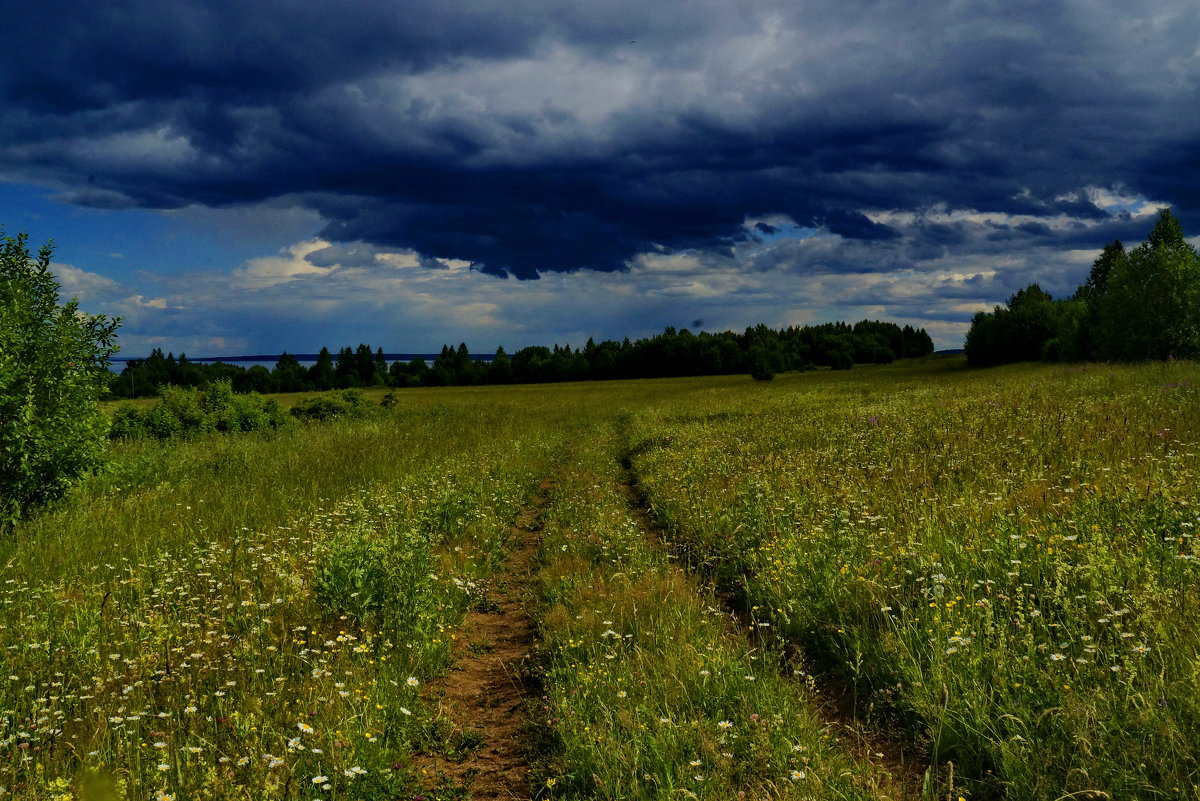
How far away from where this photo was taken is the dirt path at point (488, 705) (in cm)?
465

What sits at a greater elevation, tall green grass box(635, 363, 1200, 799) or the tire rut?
tall green grass box(635, 363, 1200, 799)

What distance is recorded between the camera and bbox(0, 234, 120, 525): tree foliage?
10250mm

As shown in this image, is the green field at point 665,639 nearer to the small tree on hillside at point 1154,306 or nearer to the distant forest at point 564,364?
the small tree on hillside at point 1154,306

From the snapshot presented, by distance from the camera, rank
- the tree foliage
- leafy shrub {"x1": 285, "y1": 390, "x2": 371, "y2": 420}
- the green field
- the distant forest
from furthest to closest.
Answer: the distant forest < leafy shrub {"x1": 285, "y1": 390, "x2": 371, "y2": 420} < the tree foliage < the green field

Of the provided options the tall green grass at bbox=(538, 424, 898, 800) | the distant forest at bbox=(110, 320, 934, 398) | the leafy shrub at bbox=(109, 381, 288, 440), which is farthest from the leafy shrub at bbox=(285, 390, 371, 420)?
the distant forest at bbox=(110, 320, 934, 398)

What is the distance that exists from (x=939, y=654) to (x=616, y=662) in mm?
2624

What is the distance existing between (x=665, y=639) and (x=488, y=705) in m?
1.66

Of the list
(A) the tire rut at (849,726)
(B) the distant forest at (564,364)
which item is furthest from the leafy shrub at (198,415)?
(B) the distant forest at (564,364)

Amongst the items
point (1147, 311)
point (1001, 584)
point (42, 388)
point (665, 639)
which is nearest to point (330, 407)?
point (42, 388)

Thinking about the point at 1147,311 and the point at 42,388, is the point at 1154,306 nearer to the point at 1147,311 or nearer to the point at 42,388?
the point at 1147,311

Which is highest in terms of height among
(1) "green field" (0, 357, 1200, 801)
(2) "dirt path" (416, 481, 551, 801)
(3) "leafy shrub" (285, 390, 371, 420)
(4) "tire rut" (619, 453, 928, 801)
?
(3) "leafy shrub" (285, 390, 371, 420)

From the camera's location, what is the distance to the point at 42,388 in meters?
10.8

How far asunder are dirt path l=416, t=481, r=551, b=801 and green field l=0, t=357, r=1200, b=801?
0.05m

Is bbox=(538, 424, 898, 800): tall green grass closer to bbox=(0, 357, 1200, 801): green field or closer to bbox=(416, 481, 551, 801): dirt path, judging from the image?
bbox=(0, 357, 1200, 801): green field
